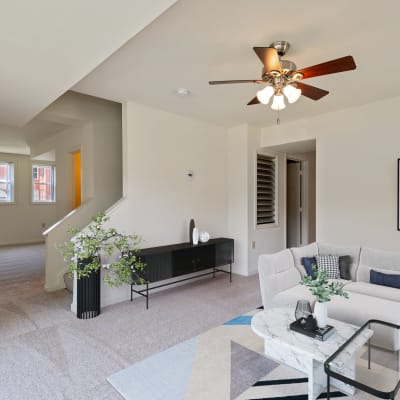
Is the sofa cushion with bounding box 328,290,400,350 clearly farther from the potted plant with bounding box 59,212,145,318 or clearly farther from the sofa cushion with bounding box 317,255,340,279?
the potted plant with bounding box 59,212,145,318

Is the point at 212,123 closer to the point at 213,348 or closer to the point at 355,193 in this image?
the point at 355,193

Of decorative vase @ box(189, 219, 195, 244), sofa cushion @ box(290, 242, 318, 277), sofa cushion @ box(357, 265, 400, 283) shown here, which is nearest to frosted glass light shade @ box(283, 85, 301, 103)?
sofa cushion @ box(290, 242, 318, 277)

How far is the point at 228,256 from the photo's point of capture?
488 centimetres

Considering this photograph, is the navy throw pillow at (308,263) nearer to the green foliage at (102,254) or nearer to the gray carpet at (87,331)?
the gray carpet at (87,331)

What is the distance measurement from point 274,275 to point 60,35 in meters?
Result: 3.05

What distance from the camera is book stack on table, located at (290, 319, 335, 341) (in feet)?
Result: 6.80

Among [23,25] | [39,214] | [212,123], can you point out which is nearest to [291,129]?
[212,123]

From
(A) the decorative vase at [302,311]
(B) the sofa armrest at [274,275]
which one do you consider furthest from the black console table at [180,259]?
(A) the decorative vase at [302,311]

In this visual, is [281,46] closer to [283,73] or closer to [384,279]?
[283,73]

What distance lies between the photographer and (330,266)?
11.6 ft

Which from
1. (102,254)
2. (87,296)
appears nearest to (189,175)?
(102,254)

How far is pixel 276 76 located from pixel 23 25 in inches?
75.6

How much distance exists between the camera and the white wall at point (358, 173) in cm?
389

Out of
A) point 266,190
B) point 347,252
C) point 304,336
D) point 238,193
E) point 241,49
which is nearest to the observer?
point 304,336
